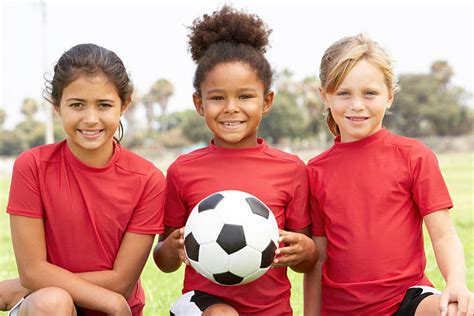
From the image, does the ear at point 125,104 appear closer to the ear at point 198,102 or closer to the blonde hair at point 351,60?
the ear at point 198,102

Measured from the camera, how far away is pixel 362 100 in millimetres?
3879

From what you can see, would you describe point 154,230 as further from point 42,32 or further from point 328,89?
point 42,32

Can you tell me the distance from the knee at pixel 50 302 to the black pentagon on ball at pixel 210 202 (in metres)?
0.83

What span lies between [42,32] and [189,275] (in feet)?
106

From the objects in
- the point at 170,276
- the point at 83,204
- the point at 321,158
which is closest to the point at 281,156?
the point at 321,158

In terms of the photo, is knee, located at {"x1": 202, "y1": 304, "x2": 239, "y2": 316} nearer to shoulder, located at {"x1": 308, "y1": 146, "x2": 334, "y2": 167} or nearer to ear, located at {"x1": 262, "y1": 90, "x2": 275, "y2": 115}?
shoulder, located at {"x1": 308, "y1": 146, "x2": 334, "y2": 167}

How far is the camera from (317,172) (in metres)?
4.03

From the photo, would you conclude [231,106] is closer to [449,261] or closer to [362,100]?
[362,100]

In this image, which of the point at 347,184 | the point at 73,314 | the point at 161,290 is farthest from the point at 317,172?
the point at 161,290

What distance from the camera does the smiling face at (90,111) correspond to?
378cm

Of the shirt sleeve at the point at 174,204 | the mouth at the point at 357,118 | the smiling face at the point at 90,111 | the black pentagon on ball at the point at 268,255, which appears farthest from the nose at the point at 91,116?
the mouth at the point at 357,118

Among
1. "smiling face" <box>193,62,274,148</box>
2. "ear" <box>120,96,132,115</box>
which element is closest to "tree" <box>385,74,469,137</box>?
"smiling face" <box>193,62,274,148</box>

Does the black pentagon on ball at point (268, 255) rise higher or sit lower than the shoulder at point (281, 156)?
lower

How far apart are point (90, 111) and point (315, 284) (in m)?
1.71
